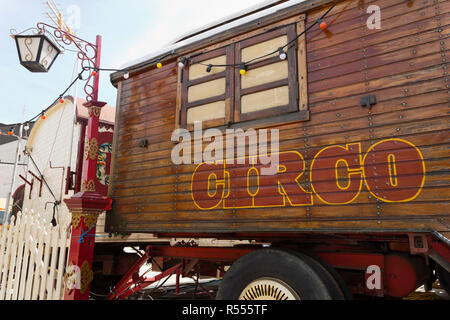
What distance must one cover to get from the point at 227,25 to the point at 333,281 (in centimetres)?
374

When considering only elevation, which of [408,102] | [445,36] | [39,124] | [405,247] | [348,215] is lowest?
[405,247]

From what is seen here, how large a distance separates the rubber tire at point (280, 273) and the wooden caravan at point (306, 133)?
0.22 meters

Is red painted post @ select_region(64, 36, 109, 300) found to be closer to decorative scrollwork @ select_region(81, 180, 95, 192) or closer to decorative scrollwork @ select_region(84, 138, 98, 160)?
decorative scrollwork @ select_region(81, 180, 95, 192)

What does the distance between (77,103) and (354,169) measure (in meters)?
11.0

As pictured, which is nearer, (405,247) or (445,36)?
(445,36)

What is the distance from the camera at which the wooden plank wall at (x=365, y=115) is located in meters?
3.30

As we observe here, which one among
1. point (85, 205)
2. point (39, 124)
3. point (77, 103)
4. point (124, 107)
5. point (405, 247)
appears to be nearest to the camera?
point (405, 247)

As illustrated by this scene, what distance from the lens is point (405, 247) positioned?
4.14 meters

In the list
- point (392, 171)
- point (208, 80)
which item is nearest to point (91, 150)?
point (208, 80)

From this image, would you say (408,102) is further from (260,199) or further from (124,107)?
(124,107)

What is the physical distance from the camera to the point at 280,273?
12.4 feet

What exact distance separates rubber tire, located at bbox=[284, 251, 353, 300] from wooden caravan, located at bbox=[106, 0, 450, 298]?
332 mm
